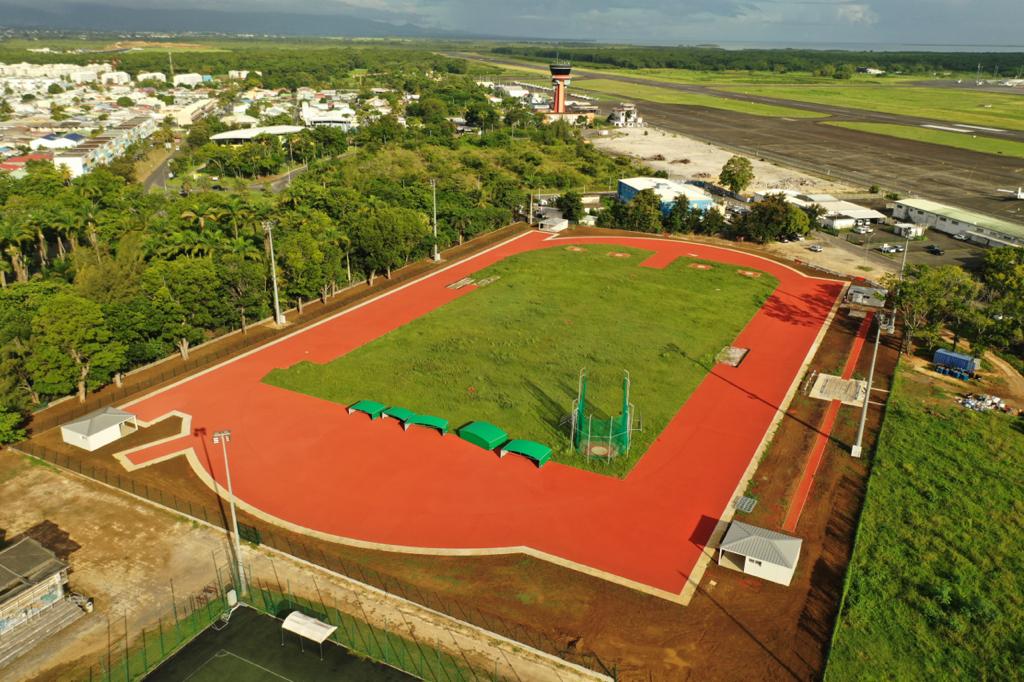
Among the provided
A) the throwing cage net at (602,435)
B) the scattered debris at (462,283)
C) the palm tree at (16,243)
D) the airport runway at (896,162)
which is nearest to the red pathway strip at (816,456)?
the throwing cage net at (602,435)

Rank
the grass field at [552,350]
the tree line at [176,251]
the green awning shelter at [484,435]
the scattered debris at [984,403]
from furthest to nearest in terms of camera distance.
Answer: the grass field at [552,350]
the scattered debris at [984,403]
the tree line at [176,251]
the green awning shelter at [484,435]

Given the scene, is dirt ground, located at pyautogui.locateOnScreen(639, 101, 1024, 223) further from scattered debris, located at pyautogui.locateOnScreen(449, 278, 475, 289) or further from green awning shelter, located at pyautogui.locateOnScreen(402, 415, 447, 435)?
green awning shelter, located at pyautogui.locateOnScreen(402, 415, 447, 435)

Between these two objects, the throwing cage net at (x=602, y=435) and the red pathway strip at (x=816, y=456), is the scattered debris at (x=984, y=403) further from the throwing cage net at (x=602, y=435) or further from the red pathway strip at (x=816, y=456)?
the throwing cage net at (x=602, y=435)

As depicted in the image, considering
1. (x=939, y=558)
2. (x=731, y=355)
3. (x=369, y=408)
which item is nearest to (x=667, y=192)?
(x=731, y=355)

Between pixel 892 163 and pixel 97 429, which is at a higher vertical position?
pixel 892 163

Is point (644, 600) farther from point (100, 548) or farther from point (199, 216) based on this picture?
point (199, 216)

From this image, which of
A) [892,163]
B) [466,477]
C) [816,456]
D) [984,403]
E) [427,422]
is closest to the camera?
[466,477]

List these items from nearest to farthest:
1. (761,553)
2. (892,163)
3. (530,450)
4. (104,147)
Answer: (761,553), (530,450), (104,147), (892,163)
